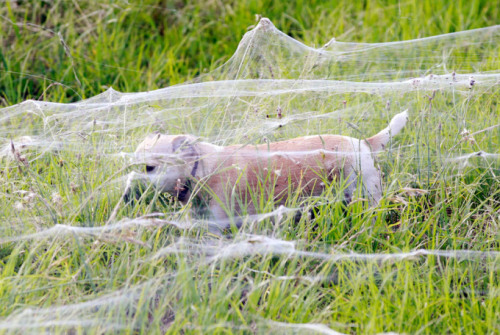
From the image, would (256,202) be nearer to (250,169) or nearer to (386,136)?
(250,169)

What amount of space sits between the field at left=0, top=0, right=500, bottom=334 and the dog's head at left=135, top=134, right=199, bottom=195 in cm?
9

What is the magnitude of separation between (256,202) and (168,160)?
0.51 m

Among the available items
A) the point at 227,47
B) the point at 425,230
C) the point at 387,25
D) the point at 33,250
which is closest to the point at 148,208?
the point at 33,250

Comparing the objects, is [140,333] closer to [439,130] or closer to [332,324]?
[332,324]

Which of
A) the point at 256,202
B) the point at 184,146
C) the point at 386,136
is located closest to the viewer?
the point at 256,202

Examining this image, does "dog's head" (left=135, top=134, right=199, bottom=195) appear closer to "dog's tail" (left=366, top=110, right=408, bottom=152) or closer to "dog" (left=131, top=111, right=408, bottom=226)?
"dog" (left=131, top=111, right=408, bottom=226)

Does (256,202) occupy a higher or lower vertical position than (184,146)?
lower

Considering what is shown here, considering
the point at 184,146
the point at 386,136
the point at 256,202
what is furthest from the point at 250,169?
the point at 386,136

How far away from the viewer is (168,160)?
9.43 ft

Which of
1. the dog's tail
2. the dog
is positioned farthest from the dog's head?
the dog's tail

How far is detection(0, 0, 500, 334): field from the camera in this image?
2252mm

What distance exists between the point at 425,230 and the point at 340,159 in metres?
0.58

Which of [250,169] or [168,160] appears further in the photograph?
[250,169]

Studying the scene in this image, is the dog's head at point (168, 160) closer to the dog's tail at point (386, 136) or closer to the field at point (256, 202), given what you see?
the field at point (256, 202)
